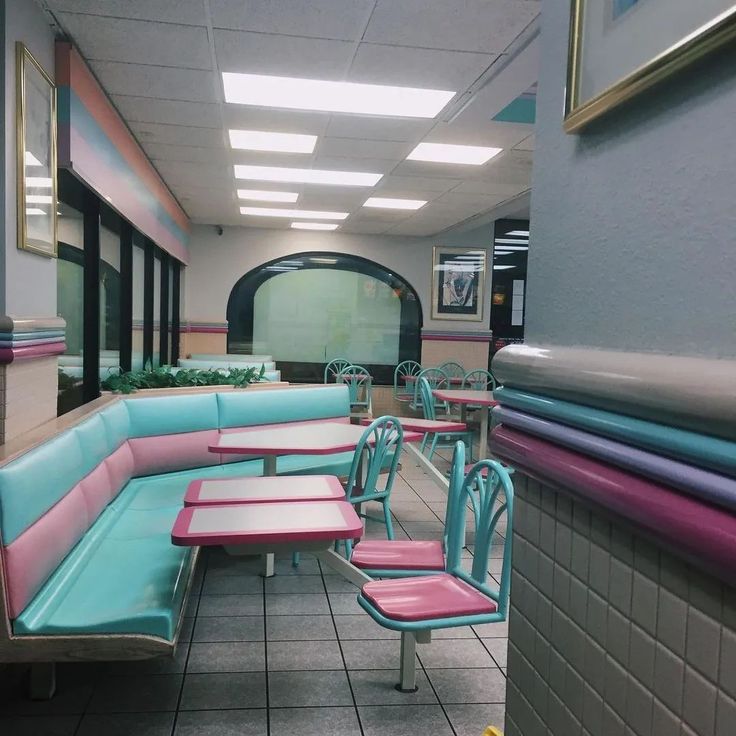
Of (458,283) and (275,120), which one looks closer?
(275,120)

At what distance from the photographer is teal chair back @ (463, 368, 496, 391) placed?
866 cm

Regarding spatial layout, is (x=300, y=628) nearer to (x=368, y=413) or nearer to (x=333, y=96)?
(x=333, y=96)

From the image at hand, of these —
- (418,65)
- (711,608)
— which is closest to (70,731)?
(711,608)

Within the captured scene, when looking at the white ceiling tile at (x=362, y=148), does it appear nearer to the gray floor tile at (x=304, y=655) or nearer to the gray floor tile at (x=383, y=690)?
the gray floor tile at (x=304, y=655)

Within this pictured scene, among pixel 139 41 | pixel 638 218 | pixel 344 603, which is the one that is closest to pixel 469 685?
pixel 344 603

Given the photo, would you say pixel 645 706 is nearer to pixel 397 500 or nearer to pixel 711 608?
pixel 711 608

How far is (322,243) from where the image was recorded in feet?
31.9

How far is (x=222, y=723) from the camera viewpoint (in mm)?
2367

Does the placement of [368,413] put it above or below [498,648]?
above

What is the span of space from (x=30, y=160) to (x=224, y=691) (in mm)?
2303

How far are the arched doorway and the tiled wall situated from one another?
8.70 metres

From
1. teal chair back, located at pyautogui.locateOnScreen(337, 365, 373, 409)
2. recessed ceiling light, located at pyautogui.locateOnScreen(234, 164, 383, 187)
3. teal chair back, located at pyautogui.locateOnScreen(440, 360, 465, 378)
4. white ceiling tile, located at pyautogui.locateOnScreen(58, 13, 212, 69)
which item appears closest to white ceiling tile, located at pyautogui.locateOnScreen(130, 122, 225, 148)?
recessed ceiling light, located at pyautogui.locateOnScreen(234, 164, 383, 187)

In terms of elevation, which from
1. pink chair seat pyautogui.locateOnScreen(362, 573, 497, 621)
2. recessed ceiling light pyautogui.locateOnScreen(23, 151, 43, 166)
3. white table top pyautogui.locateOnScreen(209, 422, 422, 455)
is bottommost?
pink chair seat pyautogui.locateOnScreen(362, 573, 497, 621)

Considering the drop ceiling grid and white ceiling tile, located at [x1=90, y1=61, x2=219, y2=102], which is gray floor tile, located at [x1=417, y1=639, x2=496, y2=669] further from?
white ceiling tile, located at [x1=90, y1=61, x2=219, y2=102]
